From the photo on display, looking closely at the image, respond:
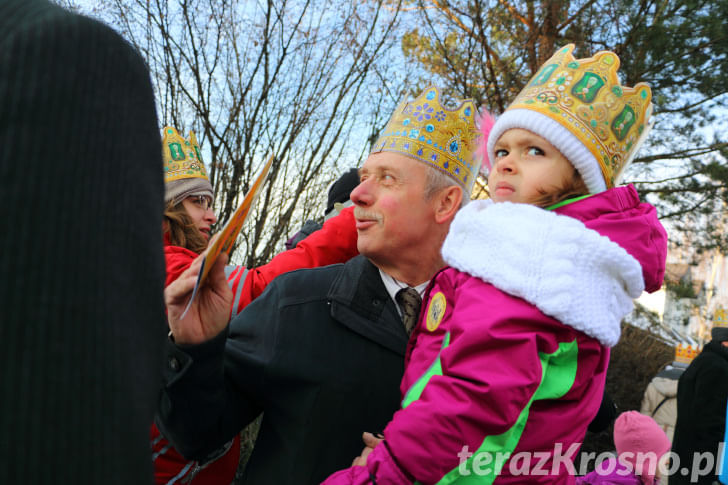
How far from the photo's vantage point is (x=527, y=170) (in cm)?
174

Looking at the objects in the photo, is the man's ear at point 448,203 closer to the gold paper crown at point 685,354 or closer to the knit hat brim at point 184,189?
the knit hat brim at point 184,189

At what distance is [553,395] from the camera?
145cm

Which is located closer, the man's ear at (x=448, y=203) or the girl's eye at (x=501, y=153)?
the girl's eye at (x=501, y=153)

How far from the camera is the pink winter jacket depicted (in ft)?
4.39

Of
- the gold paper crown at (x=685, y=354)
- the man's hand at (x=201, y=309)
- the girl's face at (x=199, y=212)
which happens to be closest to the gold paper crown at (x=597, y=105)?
the man's hand at (x=201, y=309)

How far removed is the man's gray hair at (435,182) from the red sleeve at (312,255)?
0.77 meters

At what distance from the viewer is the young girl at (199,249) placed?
2355 mm

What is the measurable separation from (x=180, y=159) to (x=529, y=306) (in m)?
2.78

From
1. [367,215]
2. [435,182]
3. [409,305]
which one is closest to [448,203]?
[435,182]

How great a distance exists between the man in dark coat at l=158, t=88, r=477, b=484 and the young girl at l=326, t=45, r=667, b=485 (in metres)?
0.22

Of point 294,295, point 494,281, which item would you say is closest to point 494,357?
point 494,281

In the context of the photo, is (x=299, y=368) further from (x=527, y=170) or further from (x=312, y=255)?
(x=312, y=255)

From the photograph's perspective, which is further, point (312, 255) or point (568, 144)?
point (312, 255)

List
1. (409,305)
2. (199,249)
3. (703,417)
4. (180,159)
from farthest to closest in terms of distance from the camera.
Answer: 1. (703,417)
2. (180,159)
3. (199,249)
4. (409,305)
